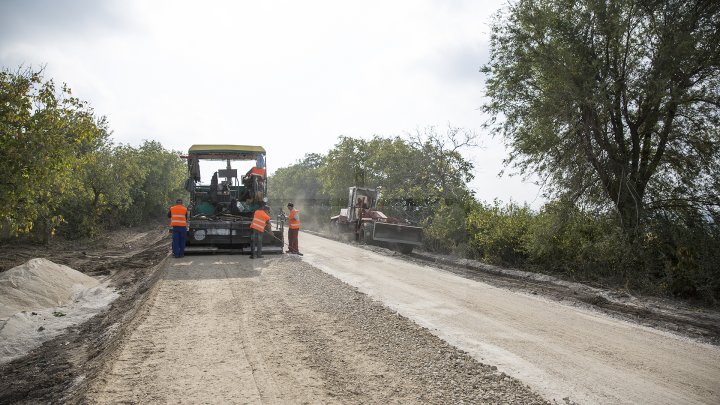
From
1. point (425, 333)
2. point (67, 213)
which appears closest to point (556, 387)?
point (425, 333)

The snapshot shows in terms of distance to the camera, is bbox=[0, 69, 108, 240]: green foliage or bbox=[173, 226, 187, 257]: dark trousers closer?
bbox=[0, 69, 108, 240]: green foliage

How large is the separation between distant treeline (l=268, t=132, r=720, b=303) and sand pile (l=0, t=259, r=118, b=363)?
39.0 feet

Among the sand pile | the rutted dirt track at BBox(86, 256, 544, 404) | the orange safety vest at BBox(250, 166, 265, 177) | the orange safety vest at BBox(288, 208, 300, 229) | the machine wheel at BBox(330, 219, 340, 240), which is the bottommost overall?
the sand pile

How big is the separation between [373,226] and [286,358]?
16.3 metres

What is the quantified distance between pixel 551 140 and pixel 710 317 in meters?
6.45

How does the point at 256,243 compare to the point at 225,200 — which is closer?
the point at 256,243

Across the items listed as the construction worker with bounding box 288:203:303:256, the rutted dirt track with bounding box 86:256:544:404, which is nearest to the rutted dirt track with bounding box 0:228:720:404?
the rutted dirt track with bounding box 86:256:544:404

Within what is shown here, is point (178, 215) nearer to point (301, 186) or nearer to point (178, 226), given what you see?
point (178, 226)

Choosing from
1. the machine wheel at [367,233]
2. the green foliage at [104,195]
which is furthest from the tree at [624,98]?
the green foliage at [104,195]

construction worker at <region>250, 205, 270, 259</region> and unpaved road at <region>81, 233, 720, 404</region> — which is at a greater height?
construction worker at <region>250, 205, 270, 259</region>

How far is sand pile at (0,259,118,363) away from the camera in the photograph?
7309mm

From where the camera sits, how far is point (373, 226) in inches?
843

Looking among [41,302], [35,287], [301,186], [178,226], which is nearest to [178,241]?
[178,226]

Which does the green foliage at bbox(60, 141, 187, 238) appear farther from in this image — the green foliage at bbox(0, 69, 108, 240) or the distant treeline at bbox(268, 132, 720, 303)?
the distant treeline at bbox(268, 132, 720, 303)
